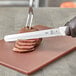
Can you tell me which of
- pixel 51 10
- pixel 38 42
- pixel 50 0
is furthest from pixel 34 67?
pixel 50 0

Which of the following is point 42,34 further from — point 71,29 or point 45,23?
point 45,23

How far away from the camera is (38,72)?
72 centimetres

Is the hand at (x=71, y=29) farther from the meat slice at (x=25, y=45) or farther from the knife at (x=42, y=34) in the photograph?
the meat slice at (x=25, y=45)

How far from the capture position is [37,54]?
2.65 ft

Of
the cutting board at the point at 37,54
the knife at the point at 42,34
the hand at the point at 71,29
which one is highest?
the hand at the point at 71,29

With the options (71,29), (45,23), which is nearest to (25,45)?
(71,29)

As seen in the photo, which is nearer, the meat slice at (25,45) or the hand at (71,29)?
the hand at (71,29)

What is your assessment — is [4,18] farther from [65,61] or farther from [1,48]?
[65,61]

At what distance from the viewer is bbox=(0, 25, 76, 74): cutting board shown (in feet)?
2.41

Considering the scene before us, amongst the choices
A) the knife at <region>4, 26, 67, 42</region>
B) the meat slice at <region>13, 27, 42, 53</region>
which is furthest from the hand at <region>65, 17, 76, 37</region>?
the meat slice at <region>13, 27, 42, 53</region>

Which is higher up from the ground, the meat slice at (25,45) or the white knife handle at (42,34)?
the white knife handle at (42,34)

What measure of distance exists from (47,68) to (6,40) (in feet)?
0.72

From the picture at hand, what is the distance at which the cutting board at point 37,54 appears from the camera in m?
0.74

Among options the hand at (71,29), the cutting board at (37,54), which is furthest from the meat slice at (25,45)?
the hand at (71,29)
